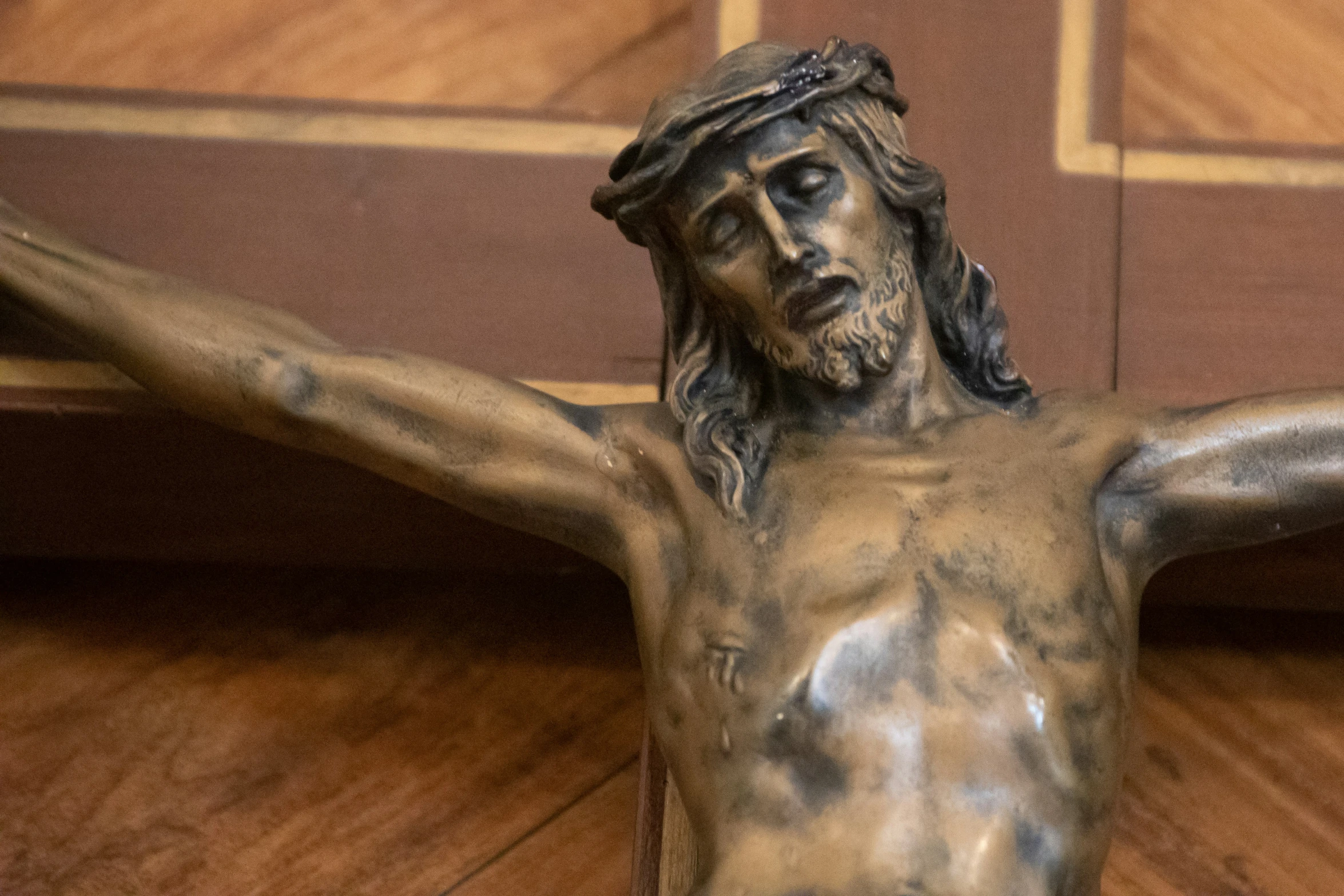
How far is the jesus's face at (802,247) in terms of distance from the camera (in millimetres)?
1493

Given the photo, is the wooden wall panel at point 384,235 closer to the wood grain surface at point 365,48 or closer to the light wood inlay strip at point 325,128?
the light wood inlay strip at point 325,128

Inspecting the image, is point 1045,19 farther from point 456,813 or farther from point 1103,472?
point 456,813

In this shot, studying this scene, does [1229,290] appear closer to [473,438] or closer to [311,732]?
[473,438]

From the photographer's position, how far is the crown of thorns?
1496mm

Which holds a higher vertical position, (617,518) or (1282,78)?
(1282,78)

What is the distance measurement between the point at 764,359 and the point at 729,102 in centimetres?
28

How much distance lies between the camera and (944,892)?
4.39 ft

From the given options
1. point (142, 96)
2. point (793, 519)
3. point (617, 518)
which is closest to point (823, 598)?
point (793, 519)

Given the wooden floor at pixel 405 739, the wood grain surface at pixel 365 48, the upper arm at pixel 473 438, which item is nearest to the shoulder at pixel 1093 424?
the upper arm at pixel 473 438

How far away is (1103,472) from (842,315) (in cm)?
30

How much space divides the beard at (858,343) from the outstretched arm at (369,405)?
8.5 inches

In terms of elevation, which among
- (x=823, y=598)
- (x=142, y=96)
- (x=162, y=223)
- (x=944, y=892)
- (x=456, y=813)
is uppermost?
(x=142, y=96)

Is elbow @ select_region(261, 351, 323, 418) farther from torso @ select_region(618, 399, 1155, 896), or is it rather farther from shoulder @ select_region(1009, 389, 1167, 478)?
shoulder @ select_region(1009, 389, 1167, 478)

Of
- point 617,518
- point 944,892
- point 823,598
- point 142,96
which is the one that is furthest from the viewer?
point 142,96
